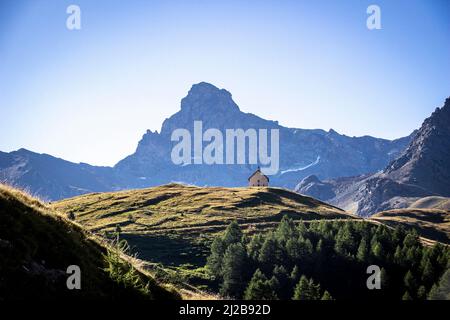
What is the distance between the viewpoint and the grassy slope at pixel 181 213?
102250 mm

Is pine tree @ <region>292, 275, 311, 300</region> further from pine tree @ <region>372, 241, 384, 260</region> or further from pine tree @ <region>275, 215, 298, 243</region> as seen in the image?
pine tree @ <region>372, 241, 384, 260</region>

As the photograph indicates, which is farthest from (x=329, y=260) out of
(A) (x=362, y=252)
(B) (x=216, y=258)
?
(B) (x=216, y=258)

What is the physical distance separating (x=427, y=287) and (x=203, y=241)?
51281mm

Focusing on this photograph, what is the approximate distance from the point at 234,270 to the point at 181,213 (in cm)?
5408

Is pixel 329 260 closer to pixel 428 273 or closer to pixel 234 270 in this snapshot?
pixel 428 273

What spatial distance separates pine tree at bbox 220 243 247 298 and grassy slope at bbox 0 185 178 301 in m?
62.6

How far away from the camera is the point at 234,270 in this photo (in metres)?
82.4

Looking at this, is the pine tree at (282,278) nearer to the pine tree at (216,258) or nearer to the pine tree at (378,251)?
the pine tree at (216,258)

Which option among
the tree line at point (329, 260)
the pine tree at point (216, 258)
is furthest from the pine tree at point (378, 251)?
the pine tree at point (216, 258)

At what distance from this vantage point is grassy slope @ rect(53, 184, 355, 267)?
10225cm

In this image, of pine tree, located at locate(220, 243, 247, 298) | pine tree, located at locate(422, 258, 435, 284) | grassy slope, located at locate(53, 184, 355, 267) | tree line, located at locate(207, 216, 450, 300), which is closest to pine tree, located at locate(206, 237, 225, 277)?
tree line, located at locate(207, 216, 450, 300)

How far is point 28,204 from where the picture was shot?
17297 millimetres
